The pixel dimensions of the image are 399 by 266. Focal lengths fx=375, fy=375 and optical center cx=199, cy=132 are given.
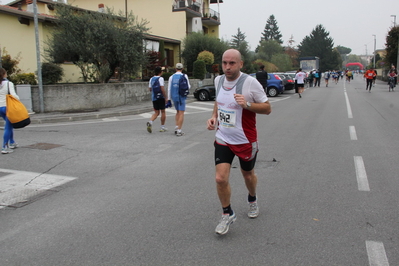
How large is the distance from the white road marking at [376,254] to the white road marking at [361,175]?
5.45 ft

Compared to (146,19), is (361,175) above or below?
below

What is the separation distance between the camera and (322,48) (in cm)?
10881

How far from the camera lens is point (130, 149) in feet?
25.7

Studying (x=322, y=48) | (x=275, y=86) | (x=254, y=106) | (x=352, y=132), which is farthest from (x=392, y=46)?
(x=322, y=48)

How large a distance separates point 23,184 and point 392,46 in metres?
46.9

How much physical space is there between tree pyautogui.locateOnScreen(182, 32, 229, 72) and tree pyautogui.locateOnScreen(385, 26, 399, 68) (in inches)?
903

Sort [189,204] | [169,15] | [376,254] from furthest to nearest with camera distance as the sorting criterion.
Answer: [169,15]
[189,204]
[376,254]

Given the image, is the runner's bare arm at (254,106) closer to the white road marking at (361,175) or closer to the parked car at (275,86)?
the white road marking at (361,175)

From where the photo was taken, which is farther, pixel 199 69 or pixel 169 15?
pixel 169 15

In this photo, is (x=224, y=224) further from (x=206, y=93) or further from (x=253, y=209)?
(x=206, y=93)

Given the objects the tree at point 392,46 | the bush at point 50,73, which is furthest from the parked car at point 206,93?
the tree at point 392,46

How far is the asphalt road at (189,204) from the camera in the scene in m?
3.30

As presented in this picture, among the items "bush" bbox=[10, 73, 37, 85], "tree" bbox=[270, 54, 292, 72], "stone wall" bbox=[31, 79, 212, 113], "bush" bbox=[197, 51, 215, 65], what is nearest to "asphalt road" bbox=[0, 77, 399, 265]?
"stone wall" bbox=[31, 79, 212, 113]

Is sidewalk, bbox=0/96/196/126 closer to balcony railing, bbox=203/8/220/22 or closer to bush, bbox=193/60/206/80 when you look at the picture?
bush, bbox=193/60/206/80
